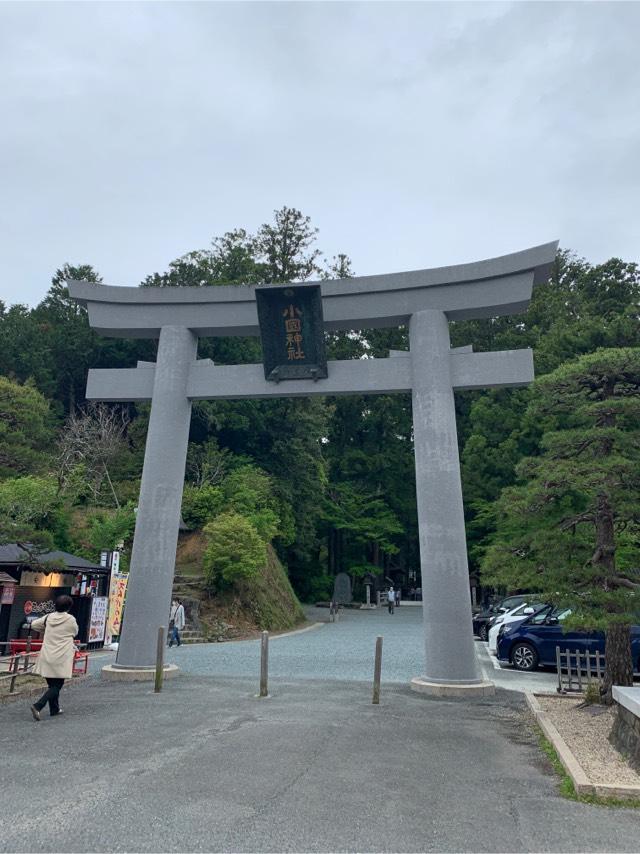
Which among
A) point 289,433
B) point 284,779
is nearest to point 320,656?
point 284,779

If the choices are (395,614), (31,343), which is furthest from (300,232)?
(395,614)

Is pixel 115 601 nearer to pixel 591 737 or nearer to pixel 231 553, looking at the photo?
pixel 231 553

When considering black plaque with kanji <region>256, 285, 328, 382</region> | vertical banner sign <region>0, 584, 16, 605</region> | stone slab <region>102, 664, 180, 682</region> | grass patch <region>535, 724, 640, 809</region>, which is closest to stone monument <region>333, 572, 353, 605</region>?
vertical banner sign <region>0, 584, 16, 605</region>

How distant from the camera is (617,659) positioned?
924 cm

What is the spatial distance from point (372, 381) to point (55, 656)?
7.33m

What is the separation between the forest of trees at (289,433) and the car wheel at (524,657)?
6.78 m

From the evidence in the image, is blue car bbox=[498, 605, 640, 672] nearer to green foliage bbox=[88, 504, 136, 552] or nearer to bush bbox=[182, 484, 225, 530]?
green foliage bbox=[88, 504, 136, 552]

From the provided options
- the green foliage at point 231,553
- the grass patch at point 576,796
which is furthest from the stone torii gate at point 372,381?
the green foliage at point 231,553

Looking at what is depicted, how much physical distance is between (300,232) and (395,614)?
23.7 m

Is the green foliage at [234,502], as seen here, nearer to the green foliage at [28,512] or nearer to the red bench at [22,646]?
the green foliage at [28,512]

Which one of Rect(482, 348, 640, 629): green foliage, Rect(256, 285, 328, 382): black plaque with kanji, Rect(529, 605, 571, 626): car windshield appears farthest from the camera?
Rect(529, 605, 571, 626): car windshield

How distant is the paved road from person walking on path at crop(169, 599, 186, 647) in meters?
9.91

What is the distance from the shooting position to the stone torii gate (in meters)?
11.1

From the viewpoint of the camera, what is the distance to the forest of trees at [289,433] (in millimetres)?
26578
